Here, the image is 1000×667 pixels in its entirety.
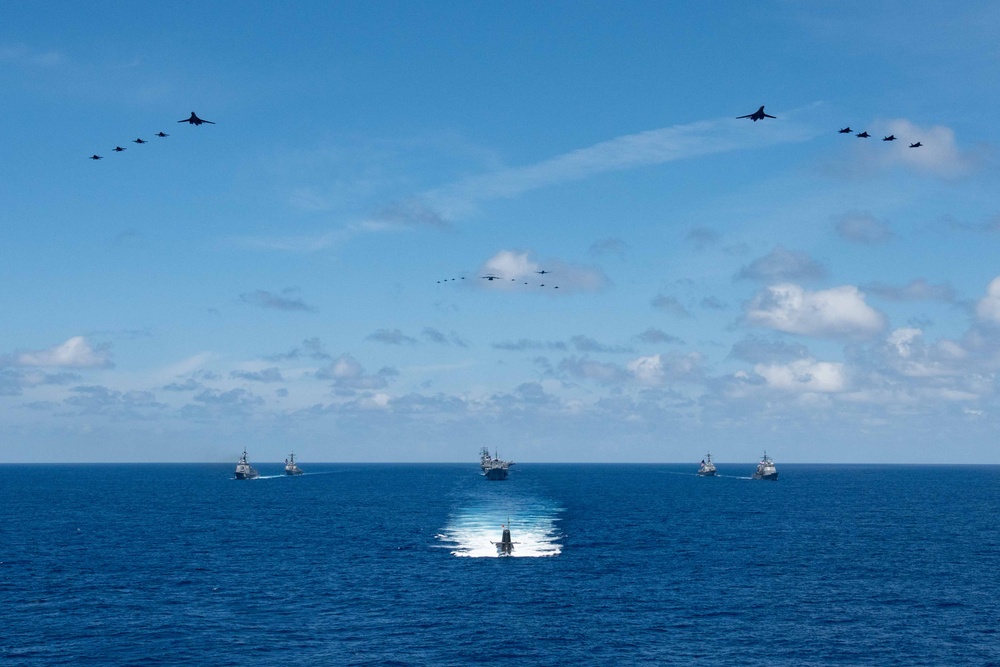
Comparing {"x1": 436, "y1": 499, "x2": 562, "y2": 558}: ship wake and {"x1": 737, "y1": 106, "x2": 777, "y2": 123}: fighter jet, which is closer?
{"x1": 737, "y1": 106, "x2": 777, "y2": 123}: fighter jet

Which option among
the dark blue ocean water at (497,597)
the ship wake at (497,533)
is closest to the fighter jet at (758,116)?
the dark blue ocean water at (497,597)

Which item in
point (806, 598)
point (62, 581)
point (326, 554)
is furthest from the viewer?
point (326, 554)

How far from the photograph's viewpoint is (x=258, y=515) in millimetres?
194625

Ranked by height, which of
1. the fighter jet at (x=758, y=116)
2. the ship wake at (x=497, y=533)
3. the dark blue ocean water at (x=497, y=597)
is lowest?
the dark blue ocean water at (x=497, y=597)

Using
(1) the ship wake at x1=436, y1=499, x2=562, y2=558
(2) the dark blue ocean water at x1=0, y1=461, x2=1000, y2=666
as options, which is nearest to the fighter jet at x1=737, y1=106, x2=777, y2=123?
(2) the dark blue ocean water at x1=0, y1=461, x2=1000, y2=666

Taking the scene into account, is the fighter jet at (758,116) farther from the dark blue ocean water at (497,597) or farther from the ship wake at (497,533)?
the ship wake at (497,533)

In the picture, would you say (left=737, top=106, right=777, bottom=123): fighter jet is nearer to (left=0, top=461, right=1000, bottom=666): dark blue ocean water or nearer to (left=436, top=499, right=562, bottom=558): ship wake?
(left=0, top=461, right=1000, bottom=666): dark blue ocean water

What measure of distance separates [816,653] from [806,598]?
23105 millimetres

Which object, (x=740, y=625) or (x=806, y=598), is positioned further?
(x=806, y=598)

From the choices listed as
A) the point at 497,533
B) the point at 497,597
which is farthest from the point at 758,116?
the point at 497,533

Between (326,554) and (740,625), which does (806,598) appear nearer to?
(740,625)

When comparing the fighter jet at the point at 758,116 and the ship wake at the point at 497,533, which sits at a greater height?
the fighter jet at the point at 758,116

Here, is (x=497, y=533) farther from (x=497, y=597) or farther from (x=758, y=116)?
(x=758, y=116)

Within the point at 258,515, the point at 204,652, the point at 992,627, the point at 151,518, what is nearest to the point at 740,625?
the point at 992,627
